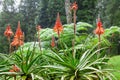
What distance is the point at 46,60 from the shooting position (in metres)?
5.68

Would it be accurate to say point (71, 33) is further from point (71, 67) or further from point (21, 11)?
point (21, 11)

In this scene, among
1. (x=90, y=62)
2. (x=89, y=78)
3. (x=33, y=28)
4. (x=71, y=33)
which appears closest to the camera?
(x=89, y=78)

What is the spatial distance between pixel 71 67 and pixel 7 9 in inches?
1241

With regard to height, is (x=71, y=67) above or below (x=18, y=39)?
below

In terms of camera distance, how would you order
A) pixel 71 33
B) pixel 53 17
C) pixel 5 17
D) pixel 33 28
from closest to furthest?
pixel 71 33 → pixel 53 17 → pixel 33 28 → pixel 5 17

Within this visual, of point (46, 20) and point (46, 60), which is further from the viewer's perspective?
point (46, 20)

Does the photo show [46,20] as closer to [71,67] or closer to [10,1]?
[10,1]

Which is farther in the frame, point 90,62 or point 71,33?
point 71,33

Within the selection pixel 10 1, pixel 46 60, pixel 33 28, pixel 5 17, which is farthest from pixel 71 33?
pixel 10 1

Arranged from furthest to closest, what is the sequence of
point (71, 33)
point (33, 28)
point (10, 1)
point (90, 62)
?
point (10, 1)
point (33, 28)
point (71, 33)
point (90, 62)

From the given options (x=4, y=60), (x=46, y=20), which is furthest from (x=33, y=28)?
(x=4, y=60)

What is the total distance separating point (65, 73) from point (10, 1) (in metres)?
32.6

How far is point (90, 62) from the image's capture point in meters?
5.54

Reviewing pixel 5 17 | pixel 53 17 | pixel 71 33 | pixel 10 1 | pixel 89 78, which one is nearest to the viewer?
pixel 89 78
